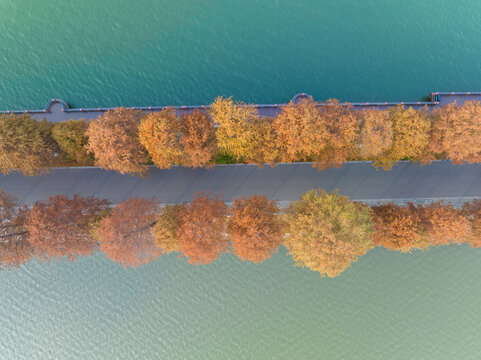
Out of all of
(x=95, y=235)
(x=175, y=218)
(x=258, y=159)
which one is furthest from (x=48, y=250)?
(x=258, y=159)

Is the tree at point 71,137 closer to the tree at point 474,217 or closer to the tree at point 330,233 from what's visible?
the tree at point 330,233

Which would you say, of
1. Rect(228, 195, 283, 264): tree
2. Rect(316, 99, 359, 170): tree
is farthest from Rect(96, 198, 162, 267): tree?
Rect(316, 99, 359, 170): tree

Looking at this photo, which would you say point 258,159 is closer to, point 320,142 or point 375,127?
point 320,142

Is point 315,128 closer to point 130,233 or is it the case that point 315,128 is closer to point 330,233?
point 330,233

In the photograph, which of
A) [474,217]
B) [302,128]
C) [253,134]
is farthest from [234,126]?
[474,217]

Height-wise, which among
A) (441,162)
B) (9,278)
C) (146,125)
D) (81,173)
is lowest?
(9,278)

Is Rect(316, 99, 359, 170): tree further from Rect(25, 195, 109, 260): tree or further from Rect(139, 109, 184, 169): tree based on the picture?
Rect(25, 195, 109, 260): tree
